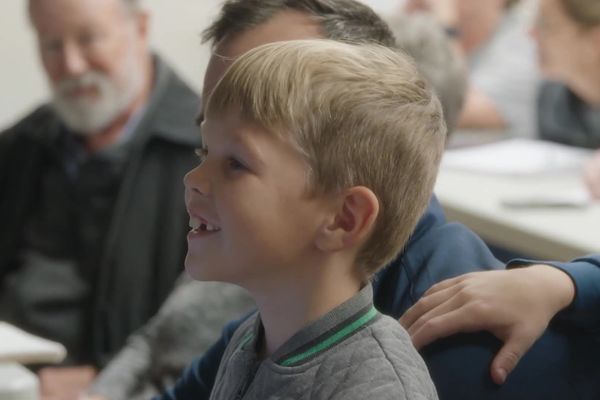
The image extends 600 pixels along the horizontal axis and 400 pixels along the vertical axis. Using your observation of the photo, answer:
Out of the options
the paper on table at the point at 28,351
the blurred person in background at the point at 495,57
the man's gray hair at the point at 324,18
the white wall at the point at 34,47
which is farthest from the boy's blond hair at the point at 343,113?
the white wall at the point at 34,47

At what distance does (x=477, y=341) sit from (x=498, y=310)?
1.2 inches

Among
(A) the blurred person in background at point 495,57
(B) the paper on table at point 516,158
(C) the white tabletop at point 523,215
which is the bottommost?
(A) the blurred person in background at point 495,57

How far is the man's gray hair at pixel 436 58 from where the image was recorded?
1.81m

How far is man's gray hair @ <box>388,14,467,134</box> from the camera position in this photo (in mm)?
1810

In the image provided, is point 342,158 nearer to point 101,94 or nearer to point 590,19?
point 101,94

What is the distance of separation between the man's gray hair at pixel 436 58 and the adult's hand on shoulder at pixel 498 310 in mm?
697

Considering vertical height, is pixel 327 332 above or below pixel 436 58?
above

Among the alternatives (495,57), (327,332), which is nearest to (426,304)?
(327,332)

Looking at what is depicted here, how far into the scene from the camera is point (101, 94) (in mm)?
2762

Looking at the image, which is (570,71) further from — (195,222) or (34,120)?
(195,222)

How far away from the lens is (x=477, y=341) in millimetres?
958

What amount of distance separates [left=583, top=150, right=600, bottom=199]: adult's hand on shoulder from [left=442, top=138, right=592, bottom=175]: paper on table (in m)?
0.11

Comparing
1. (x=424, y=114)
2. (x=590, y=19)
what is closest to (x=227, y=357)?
(x=424, y=114)

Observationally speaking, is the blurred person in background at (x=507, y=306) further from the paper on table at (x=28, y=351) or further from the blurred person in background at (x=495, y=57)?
the blurred person in background at (x=495, y=57)
